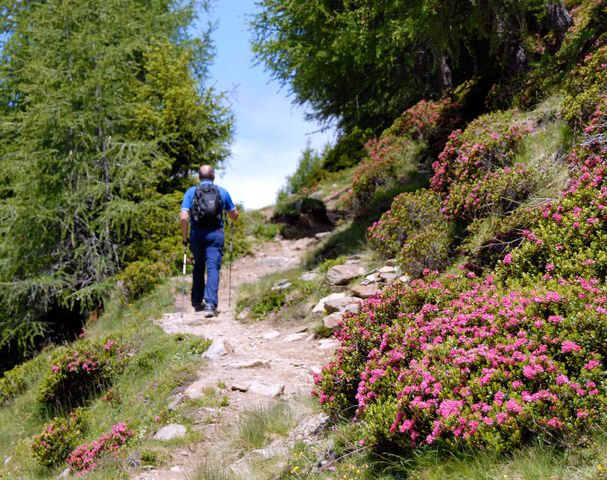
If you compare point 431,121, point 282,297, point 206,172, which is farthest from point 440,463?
point 431,121

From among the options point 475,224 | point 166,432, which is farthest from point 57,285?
point 475,224

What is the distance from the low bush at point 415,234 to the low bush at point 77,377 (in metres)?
4.31

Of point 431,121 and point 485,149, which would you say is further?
point 431,121

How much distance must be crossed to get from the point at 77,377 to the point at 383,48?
8.69 m

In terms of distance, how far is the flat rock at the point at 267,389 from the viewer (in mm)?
6090

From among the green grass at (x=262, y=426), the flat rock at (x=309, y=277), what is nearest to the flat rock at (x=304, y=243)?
the flat rock at (x=309, y=277)

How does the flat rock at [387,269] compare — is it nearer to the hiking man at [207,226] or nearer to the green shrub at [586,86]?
the hiking man at [207,226]

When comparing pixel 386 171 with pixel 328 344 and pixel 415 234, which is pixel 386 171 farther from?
pixel 328 344

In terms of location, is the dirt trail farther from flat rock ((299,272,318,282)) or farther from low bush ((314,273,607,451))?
low bush ((314,273,607,451))

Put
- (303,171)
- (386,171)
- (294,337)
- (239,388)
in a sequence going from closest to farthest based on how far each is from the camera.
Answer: (239,388), (294,337), (386,171), (303,171)

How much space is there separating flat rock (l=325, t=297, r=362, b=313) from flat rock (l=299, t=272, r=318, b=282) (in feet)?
5.12

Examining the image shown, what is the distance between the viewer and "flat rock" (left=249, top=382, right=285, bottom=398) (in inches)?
240

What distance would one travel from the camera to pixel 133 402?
6809mm

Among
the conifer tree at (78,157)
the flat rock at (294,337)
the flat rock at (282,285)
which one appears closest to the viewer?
the flat rock at (294,337)
